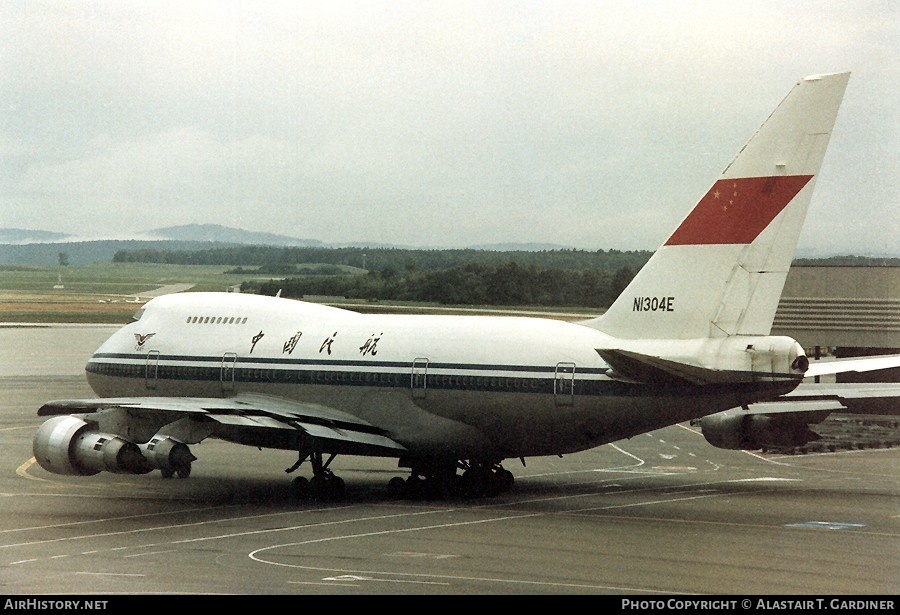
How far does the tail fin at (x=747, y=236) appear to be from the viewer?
103 ft

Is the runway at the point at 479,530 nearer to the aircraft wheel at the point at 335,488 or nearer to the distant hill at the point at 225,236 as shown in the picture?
the aircraft wheel at the point at 335,488

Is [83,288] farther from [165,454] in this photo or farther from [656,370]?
[656,370]

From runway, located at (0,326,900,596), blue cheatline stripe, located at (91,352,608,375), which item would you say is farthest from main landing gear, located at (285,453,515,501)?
blue cheatline stripe, located at (91,352,608,375)

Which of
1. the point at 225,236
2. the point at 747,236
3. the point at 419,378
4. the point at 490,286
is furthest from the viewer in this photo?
the point at 225,236

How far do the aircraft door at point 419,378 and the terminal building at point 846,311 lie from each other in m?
31.2

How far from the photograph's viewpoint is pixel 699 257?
33.3 metres

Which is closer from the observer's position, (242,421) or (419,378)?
(242,421)

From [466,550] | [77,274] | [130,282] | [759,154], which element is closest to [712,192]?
[759,154]

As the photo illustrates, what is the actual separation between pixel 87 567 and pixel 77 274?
3060 inches

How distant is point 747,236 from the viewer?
32.4 metres

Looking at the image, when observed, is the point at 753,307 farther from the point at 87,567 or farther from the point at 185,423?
the point at 87,567

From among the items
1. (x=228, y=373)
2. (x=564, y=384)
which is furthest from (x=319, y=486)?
(x=564, y=384)

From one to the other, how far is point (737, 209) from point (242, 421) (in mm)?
14190

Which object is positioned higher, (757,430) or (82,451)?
(757,430)
